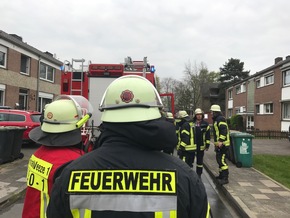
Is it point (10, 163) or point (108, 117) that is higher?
point (108, 117)

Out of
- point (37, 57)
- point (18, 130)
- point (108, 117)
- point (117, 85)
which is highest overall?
point (37, 57)

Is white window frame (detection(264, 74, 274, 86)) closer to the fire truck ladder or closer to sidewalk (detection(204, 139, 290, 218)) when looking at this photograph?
sidewalk (detection(204, 139, 290, 218))

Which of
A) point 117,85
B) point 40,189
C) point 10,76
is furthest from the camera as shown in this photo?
point 10,76

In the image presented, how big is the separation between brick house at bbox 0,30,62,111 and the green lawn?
15.1m

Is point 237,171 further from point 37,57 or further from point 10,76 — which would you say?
point 37,57

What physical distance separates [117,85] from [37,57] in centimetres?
2619

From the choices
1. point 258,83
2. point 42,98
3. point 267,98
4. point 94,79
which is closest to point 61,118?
point 94,79

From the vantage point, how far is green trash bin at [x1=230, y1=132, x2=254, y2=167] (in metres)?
9.71

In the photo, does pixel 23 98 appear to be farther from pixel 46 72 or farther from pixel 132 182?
pixel 132 182

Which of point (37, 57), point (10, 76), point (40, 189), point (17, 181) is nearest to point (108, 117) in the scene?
point (40, 189)

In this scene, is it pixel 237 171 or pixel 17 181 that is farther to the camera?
pixel 237 171

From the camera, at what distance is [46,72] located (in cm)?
2802

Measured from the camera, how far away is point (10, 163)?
32.3 ft

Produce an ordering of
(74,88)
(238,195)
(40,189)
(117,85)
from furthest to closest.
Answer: (74,88), (238,195), (40,189), (117,85)
